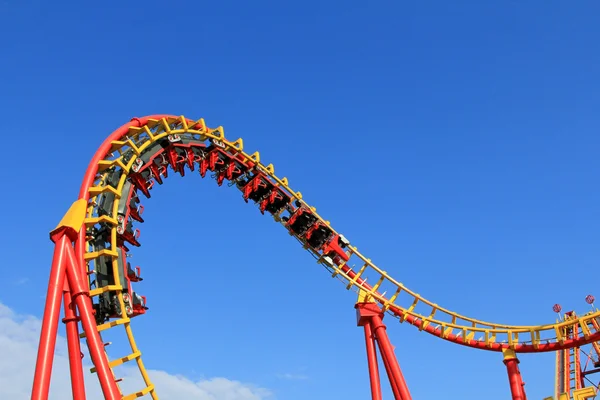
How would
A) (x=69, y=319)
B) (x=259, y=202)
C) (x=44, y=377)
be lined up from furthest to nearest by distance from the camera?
(x=259, y=202) → (x=69, y=319) → (x=44, y=377)

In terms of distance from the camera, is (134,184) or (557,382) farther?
(557,382)

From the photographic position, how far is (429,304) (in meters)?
20.7

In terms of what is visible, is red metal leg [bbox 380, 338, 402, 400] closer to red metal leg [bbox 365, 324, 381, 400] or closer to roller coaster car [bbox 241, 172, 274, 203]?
red metal leg [bbox 365, 324, 381, 400]

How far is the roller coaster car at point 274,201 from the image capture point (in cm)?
2086

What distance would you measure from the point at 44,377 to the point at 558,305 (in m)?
22.2

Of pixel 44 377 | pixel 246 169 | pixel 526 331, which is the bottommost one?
pixel 44 377

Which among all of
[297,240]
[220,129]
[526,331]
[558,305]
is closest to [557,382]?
[558,305]

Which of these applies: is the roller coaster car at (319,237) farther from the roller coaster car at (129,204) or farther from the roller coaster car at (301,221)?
the roller coaster car at (129,204)

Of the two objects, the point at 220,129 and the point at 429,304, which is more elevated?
the point at 220,129

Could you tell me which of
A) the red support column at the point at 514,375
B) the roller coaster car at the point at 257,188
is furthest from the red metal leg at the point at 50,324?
the red support column at the point at 514,375

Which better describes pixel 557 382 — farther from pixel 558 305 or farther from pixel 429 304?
pixel 429 304

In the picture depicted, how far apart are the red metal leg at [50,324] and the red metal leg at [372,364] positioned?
9.44m

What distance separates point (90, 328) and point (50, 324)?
859mm

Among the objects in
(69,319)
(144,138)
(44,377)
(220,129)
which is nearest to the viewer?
(44,377)
